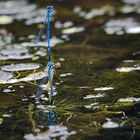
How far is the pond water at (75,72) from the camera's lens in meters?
2.07

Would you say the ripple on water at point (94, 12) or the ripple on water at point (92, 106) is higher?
the ripple on water at point (94, 12)

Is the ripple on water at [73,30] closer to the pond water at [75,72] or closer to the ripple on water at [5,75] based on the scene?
the pond water at [75,72]

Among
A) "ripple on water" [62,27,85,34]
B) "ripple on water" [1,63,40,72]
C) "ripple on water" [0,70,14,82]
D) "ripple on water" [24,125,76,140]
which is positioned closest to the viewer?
"ripple on water" [24,125,76,140]

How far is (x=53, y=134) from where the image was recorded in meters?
1.99

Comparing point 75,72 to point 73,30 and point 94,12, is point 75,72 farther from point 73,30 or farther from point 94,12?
point 94,12

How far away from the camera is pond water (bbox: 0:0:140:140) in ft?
6.81

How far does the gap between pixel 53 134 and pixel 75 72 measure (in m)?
0.98

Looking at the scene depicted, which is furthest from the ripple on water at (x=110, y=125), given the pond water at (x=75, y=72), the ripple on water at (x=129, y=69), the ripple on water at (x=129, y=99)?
the ripple on water at (x=129, y=69)

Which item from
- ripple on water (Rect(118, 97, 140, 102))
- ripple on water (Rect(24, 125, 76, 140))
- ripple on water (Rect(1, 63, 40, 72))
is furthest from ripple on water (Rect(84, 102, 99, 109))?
ripple on water (Rect(1, 63, 40, 72))

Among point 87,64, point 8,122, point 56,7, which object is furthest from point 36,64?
point 56,7

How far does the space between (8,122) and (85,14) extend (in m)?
2.79

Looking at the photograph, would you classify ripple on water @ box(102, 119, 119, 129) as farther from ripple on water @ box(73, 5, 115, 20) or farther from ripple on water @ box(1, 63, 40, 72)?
ripple on water @ box(73, 5, 115, 20)

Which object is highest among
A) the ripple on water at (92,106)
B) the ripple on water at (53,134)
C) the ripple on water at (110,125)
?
the ripple on water at (92,106)

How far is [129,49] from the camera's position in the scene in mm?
3498
